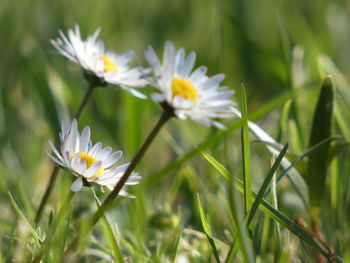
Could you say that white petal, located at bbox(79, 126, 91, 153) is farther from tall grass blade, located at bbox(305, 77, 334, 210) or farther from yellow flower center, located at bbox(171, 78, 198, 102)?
tall grass blade, located at bbox(305, 77, 334, 210)

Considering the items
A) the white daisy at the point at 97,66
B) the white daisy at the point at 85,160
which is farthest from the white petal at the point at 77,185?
the white daisy at the point at 97,66

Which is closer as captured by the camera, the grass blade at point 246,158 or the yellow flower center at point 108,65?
the grass blade at point 246,158

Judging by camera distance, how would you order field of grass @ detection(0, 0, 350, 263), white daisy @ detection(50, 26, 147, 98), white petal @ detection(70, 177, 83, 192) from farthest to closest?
white daisy @ detection(50, 26, 147, 98), field of grass @ detection(0, 0, 350, 263), white petal @ detection(70, 177, 83, 192)

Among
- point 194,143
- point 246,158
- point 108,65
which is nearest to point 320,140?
point 246,158

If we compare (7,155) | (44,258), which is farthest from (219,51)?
(44,258)

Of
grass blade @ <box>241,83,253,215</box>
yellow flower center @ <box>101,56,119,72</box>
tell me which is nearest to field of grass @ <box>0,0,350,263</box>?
grass blade @ <box>241,83,253,215</box>

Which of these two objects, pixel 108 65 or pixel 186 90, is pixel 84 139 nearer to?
pixel 186 90

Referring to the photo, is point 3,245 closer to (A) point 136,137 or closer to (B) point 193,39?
(A) point 136,137

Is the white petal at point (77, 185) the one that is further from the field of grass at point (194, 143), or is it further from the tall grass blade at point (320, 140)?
the tall grass blade at point (320, 140)
